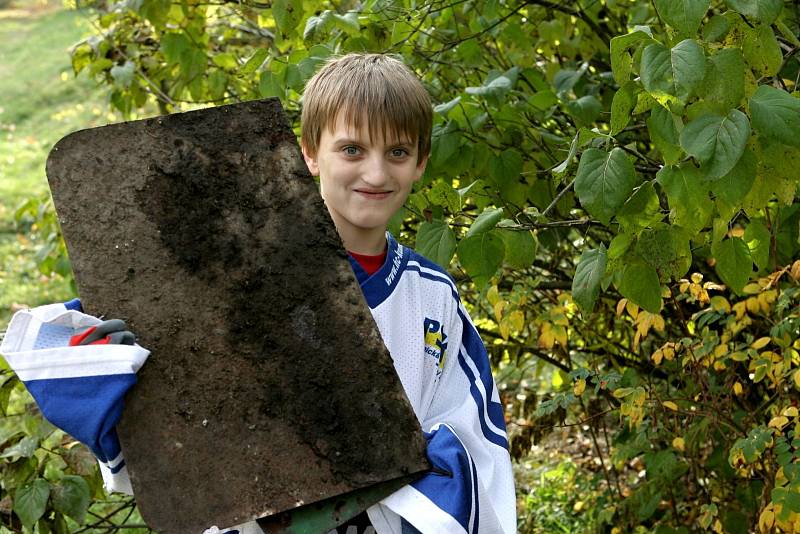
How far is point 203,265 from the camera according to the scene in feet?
6.41

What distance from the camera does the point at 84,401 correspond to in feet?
5.87

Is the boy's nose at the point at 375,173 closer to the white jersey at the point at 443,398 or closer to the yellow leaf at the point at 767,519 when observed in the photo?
the white jersey at the point at 443,398

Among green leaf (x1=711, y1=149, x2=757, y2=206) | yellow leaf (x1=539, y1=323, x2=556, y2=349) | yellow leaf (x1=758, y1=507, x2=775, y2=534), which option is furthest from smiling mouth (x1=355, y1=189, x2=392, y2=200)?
yellow leaf (x1=758, y1=507, x2=775, y2=534)

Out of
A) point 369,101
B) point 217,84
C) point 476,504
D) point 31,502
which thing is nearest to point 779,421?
point 476,504

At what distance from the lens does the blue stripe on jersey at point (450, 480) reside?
1957mm

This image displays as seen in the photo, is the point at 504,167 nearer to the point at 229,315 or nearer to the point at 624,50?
the point at 624,50

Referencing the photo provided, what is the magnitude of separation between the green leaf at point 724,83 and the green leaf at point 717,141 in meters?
0.03

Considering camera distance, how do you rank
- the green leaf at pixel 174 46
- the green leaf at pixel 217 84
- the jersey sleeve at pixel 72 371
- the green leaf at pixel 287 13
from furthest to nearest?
the green leaf at pixel 217 84 → the green leaf at pixel 174 46 → the green leaf at pixel 287 13 → the jersey sleeve at pixel 72 371

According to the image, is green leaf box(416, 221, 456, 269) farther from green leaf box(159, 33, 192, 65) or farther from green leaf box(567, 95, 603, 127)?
green leaf box(159, 33, 192, 65)

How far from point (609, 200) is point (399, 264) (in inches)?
19.6

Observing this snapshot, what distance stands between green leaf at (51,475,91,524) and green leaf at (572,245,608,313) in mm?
1628

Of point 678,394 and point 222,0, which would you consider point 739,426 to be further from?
point 222,0

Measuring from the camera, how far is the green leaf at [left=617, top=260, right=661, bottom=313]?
2295 millimetres

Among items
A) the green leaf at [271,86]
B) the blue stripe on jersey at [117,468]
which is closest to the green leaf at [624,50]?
the blue stripe on jersey at [117,468]
